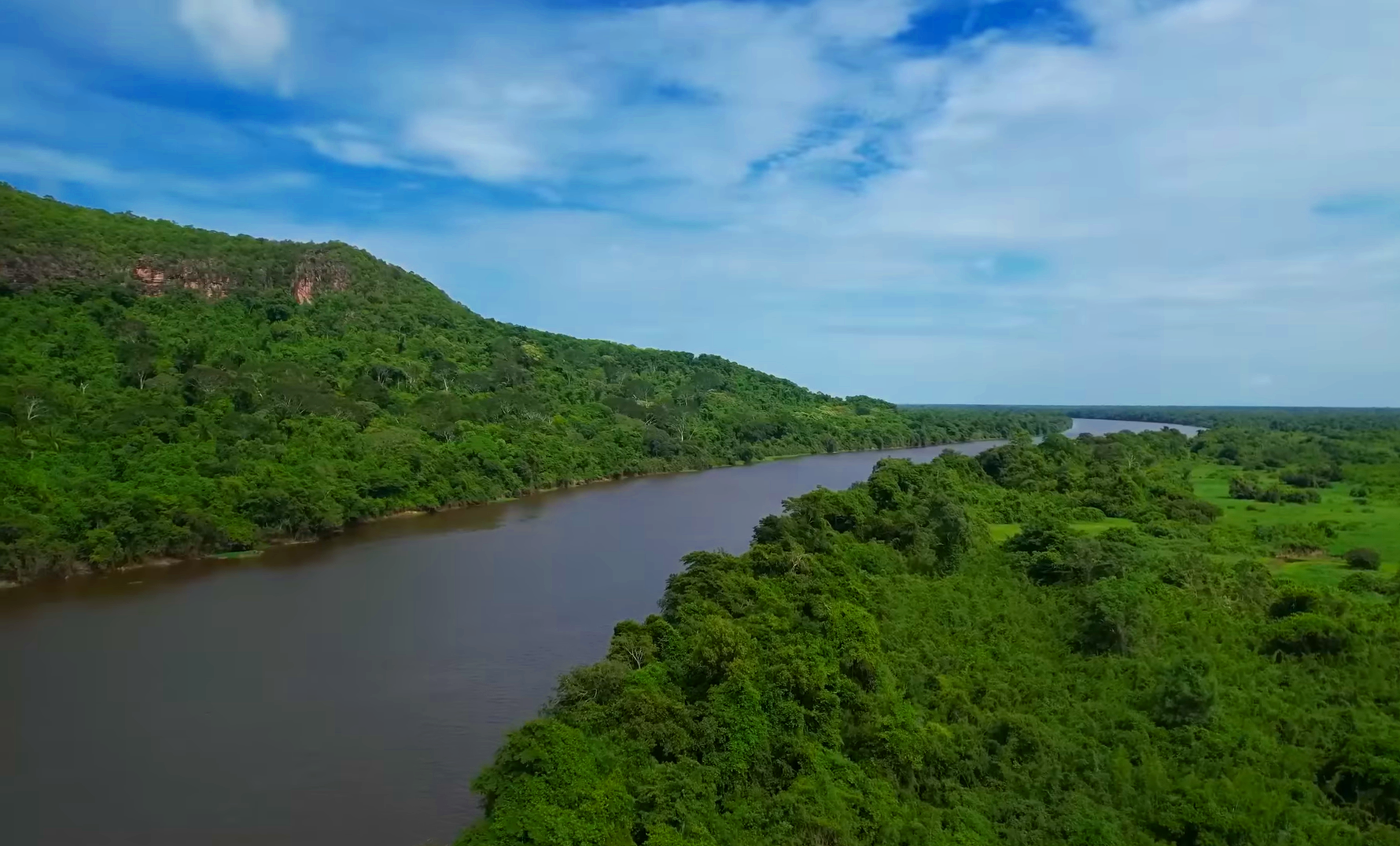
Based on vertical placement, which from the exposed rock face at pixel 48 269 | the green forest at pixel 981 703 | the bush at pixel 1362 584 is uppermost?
the exposed rock face at pixel 48 269

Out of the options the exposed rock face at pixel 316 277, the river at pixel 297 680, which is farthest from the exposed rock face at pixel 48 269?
the river at pixel 297 680

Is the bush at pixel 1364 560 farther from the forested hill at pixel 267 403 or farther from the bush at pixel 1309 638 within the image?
the forested hill at pixel 267 403

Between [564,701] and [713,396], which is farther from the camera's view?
[713,396]

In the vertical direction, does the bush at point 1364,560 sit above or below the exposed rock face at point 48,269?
below

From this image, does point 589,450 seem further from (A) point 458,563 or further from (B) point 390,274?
(B) point 390,274

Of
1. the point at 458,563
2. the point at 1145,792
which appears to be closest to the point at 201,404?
the point at 458,563
